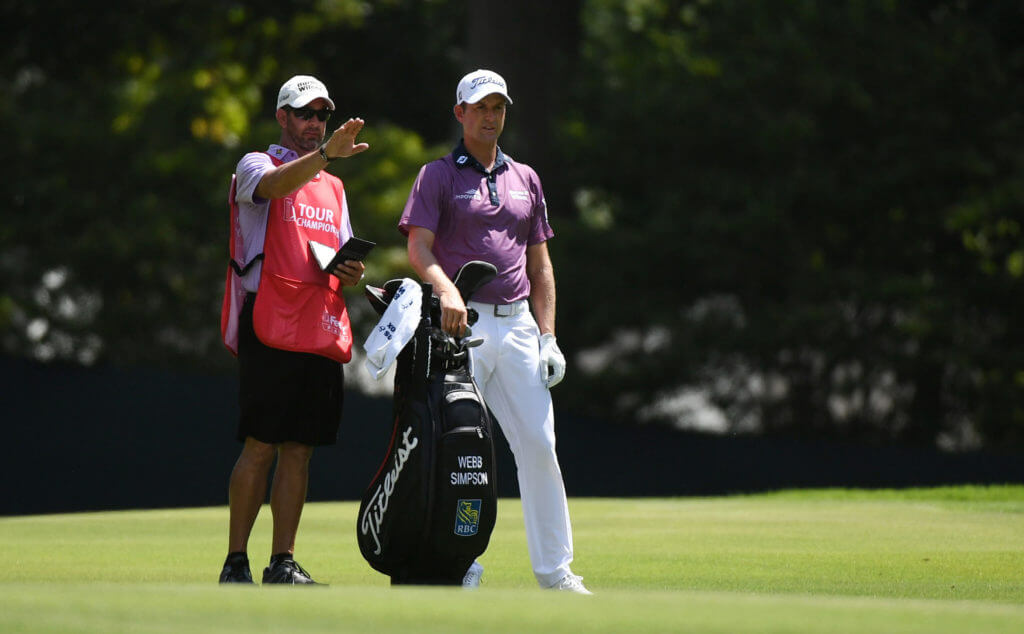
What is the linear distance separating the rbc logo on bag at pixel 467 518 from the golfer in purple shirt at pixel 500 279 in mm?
462

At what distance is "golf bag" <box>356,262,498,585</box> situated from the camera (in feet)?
18.8

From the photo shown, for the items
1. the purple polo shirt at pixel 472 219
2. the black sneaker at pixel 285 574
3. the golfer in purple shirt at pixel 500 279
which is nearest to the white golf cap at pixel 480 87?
the golfer in purple shirt at pixel 500 279

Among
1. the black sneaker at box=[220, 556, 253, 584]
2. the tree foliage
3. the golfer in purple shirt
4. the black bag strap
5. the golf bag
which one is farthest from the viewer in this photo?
the tree foliage

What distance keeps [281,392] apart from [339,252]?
0.55 m

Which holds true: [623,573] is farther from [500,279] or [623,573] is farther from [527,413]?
[500,279]

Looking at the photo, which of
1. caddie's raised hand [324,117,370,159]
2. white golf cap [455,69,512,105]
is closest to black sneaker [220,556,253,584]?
caddie's raised hand [324,117,370,159]

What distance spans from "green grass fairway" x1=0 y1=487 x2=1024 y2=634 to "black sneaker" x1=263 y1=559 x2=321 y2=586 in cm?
26

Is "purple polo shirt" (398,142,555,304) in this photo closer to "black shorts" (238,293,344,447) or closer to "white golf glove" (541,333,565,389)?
"white golf glove" (541,333,565,389)

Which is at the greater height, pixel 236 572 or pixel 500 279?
pixel 500 279

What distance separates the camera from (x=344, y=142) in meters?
5.83

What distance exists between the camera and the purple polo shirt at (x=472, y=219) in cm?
630

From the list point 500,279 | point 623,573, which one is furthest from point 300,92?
point 623,573

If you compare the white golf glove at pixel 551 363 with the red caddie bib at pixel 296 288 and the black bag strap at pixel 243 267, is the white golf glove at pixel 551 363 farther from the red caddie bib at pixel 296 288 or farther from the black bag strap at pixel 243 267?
the black bag strap at pixel 243 267

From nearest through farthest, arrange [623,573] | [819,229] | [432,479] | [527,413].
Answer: [432,479] → [527,413] → [623,573] → [819,229]
